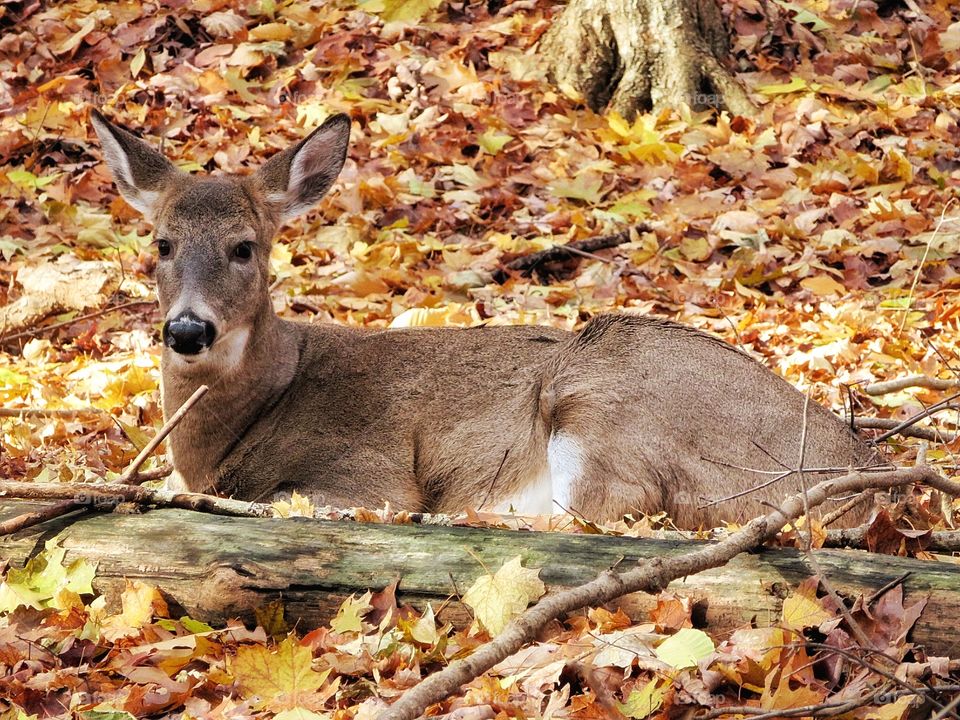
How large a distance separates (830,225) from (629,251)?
57.2 inches

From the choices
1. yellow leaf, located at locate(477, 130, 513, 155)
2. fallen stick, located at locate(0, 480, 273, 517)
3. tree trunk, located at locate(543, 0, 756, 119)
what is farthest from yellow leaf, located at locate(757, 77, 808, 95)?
fallen stick, located at locate(0, 480, 273, 517)

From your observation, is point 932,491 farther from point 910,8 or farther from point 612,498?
point 910,8

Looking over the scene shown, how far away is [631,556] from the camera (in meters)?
3.35

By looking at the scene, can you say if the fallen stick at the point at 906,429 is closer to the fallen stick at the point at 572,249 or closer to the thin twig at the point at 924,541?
the thin twig at the point at 924,541

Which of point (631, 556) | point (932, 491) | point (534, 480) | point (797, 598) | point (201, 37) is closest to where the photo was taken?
point (797, 598)

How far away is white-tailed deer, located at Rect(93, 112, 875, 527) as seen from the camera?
4.92 meters

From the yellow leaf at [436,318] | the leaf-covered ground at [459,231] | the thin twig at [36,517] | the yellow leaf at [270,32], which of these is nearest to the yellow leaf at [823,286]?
the leaf-covered ground at [459,231]

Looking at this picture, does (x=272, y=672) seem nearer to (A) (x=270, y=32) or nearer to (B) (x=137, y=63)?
(B) (x=137, y=63)

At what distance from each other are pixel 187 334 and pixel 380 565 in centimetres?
180

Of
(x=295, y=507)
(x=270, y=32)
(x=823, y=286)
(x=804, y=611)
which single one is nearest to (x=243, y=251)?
(x=295, y=507)

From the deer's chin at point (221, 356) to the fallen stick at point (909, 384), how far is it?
9.96 ft

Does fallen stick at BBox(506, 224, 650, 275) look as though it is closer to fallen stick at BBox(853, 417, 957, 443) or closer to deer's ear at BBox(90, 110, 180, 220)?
fallen stick at BBox(853, 417, 957, 443)

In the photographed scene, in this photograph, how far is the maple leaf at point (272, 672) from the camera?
10.3 feet

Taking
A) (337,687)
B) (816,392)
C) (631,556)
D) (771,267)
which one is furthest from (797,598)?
(771,267)
